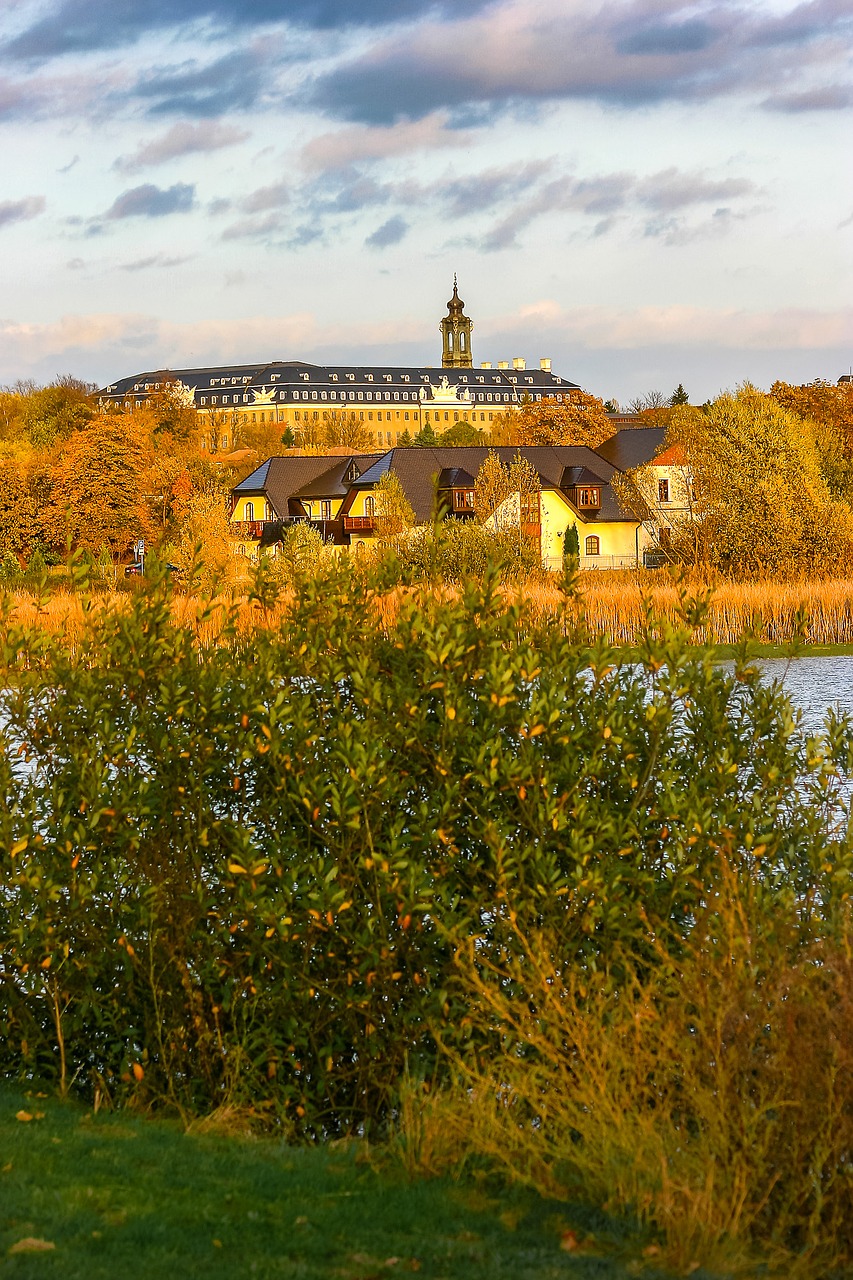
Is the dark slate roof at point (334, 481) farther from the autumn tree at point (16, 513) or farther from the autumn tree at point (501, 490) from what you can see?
the autumn tree at point (16, 513)

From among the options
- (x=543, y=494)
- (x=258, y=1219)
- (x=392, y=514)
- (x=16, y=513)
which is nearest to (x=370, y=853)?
(x=258, y=1219)

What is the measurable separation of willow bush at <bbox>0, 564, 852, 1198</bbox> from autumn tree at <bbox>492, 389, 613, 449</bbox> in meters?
88.3

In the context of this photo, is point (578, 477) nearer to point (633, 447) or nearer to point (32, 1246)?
point (633, 447)

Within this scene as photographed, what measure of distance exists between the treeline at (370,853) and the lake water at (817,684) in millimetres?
15897

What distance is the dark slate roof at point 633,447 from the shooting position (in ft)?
273

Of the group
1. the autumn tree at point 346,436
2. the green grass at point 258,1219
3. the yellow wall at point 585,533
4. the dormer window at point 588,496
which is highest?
the autumn tree at point 346,436

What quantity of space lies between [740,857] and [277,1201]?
3.05 m

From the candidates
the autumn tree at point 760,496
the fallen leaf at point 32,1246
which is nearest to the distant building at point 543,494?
the autumn tree at point 760,496

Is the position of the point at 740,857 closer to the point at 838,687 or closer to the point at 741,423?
the point at 838,687

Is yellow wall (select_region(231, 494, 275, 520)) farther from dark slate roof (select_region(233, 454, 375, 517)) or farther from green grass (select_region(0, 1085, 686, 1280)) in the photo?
green grass (select_region(0, 1085, 686, 1280))

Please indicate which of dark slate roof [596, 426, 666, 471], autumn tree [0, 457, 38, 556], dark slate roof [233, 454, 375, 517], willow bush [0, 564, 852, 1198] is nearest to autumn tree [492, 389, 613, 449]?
dark slate roof [596, 426, 666, 471]

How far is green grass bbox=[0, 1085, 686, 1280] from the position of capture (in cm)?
527

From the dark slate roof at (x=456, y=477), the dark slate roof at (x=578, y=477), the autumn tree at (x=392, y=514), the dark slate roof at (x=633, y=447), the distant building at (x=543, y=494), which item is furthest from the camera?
the dark slate roof at (x=633, y=447)

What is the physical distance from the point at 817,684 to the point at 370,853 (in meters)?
25.1
